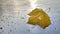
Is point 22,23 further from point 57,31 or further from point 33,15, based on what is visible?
point 57,31

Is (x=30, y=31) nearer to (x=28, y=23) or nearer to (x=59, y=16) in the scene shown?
(x=28, y=23)

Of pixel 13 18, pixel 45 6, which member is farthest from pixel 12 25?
pixel 45 6

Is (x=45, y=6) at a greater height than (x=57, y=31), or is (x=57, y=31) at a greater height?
(x=45, y=6)

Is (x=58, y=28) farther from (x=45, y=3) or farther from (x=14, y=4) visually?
(x=14, y=4)

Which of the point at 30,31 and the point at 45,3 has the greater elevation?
the point at 45,3

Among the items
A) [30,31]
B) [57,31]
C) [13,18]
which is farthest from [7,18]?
[57,31]
